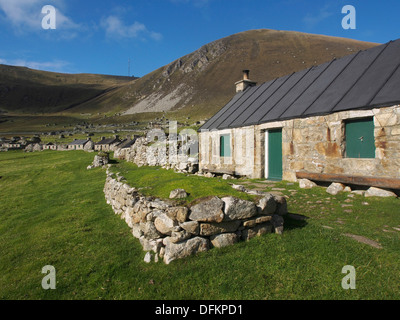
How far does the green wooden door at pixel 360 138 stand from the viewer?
991 centimetres

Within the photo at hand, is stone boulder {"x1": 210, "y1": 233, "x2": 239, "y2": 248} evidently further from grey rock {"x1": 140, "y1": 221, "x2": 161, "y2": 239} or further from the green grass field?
grey rock {"x1": 140, "y1": 221, "x2": 161, "y2": 239}

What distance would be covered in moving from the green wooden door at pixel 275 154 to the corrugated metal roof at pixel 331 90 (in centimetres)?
96

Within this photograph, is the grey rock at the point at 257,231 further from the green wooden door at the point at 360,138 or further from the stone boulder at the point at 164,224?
the green wooden door at the point at 360,138

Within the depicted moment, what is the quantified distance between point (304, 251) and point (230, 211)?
175cm

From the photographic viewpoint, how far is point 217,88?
122m

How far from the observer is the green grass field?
4.05 metres

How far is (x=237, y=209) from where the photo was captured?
5.36 meters

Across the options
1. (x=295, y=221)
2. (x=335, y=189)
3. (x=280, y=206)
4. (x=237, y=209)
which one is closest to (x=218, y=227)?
(x=237, y=209)

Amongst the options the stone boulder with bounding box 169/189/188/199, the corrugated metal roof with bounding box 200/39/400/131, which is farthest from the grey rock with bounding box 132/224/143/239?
the corrugated metal roof with bounding box 200/39/400/131

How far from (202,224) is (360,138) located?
890 centimetres

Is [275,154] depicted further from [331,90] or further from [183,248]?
[183,248]
